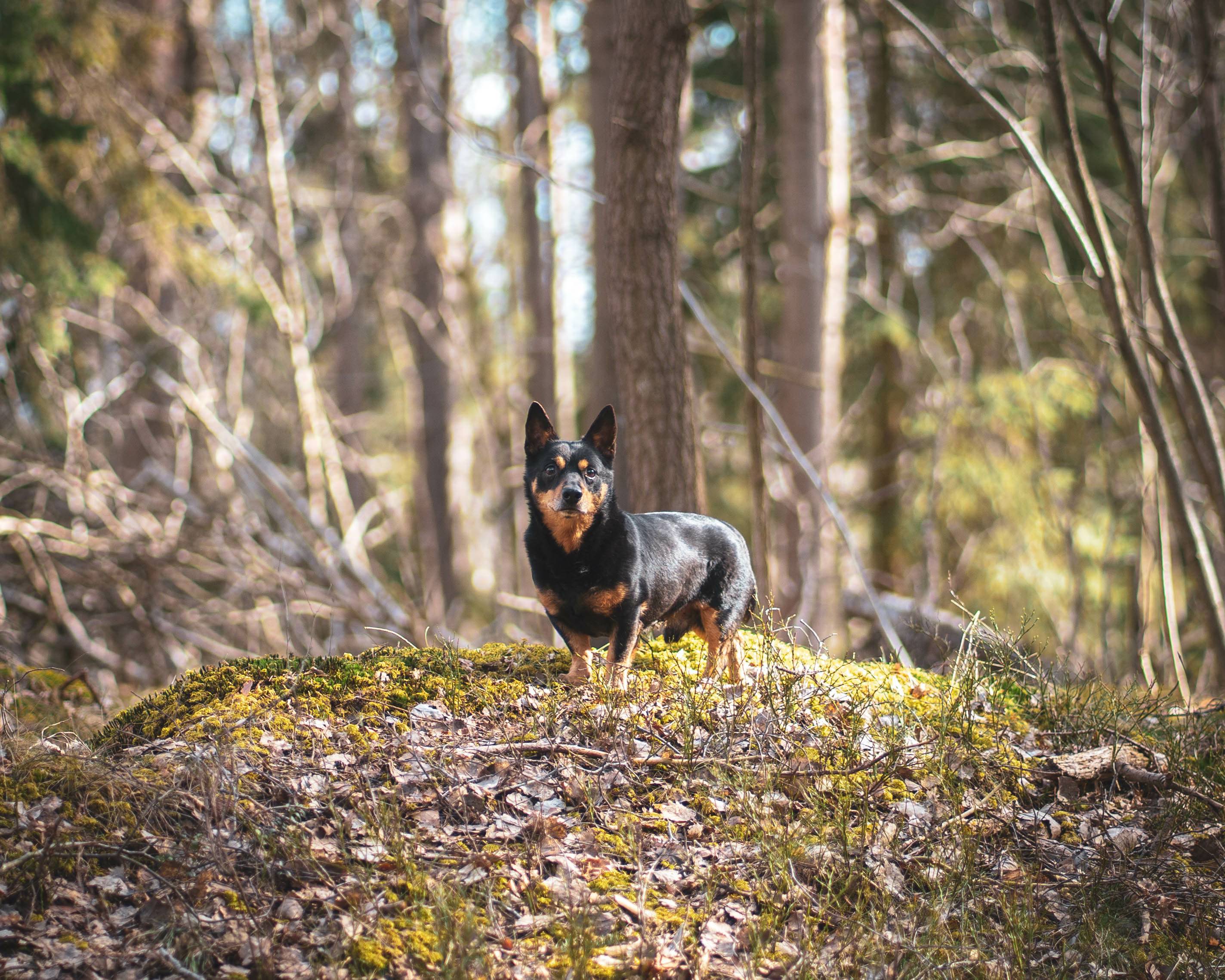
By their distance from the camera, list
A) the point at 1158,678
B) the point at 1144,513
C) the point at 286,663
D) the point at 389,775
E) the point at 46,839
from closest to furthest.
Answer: the point at 46,839, the point at 389,775, the point at 286,663, the point at 1158,678, the point at 1144,513

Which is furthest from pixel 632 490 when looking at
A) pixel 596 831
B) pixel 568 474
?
pixel 596 831

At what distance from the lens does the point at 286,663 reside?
4230 mm

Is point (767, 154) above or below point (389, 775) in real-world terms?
above

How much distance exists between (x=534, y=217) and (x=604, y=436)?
981 cm

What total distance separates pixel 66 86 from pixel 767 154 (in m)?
8.42

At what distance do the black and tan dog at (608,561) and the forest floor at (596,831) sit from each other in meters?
0.28

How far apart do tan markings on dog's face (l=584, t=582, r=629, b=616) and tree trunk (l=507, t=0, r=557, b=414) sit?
8069 millimetres

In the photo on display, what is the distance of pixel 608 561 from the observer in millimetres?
4047

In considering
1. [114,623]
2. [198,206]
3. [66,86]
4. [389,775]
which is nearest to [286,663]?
[389,775]

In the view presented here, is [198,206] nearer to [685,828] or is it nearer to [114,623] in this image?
[114,623]

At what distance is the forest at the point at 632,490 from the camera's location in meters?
3.25

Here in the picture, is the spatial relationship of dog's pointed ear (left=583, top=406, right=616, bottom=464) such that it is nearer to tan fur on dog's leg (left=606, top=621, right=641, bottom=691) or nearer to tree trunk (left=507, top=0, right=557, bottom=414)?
tan fur on dog's leg (left=606, top=621, right=641, bottom=691)

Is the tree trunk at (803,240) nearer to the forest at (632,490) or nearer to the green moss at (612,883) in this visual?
the forest at (632,490)

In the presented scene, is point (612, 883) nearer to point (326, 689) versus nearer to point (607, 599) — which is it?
point (607, 599)
